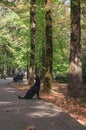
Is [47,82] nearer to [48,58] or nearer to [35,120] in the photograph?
[48,58]

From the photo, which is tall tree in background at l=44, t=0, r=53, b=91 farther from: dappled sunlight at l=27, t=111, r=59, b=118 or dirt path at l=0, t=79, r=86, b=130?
dappled sunlight at l=27, t=111, r=59, b=118

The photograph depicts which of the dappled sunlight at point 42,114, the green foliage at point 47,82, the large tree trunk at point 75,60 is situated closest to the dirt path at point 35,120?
the dappled sunlight at point 42,114

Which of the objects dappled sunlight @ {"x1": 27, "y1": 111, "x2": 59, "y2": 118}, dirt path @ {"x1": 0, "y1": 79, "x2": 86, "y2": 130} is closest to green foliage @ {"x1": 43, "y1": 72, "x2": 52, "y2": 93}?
dirt path @ {"x1": 0, "y1": 79, "x2": 86, "y2": 130}

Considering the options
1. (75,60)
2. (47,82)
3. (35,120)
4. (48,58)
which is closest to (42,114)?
(35,120)

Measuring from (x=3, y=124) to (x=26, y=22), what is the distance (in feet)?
127

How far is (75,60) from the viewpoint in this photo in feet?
75.2

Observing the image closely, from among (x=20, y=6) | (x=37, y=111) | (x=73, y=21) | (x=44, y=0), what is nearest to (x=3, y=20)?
(x=20, y=6)

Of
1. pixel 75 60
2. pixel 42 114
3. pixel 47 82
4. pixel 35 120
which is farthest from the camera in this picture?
pixel 47 82

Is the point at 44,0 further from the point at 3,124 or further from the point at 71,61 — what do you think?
the point at 3,124

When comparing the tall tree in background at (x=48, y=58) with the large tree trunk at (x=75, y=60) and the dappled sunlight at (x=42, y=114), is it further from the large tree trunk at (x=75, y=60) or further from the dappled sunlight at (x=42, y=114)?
the dappled sunlight at (x=42, y=114)

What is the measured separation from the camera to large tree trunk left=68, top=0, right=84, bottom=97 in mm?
22906

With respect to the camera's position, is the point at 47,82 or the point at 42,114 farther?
the point at 47,82

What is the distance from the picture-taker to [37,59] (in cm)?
5394

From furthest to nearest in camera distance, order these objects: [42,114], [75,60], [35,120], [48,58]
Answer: [48,58]
[75,60]
[42,114]
[35,120]
